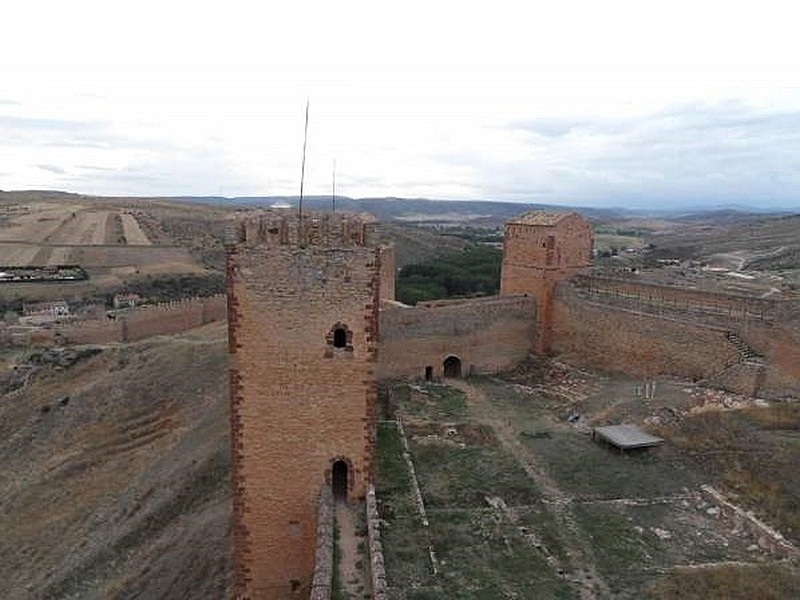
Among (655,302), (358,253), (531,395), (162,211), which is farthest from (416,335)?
(162,211)

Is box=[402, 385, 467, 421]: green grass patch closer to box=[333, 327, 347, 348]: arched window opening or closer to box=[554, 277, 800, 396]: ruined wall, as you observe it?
box=[554, 277, 800, 396]: ruined wall

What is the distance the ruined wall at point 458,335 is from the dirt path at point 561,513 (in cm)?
313

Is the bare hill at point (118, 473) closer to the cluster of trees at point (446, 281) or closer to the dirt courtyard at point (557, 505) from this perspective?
the dirt courtyard at point (557, 505)

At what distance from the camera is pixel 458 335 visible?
75.8ft

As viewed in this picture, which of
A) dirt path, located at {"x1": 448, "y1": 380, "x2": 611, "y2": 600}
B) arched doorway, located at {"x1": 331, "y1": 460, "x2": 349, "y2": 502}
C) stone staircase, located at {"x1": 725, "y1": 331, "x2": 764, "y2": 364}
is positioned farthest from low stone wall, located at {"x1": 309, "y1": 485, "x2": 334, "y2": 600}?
stone staircase, located at {"x1": 725, "y1": 331, "x2": 764, "y2": 364}

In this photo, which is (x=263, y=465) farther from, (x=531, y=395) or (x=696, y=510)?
(x=531, y=395)

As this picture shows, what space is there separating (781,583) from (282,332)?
8042 mm

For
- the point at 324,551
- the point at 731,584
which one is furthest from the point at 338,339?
the point at 731,584

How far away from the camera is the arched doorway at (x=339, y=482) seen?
10844mm

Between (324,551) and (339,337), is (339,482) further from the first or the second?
(339,337)

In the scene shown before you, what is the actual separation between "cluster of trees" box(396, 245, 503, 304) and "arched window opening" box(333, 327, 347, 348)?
2803 centimetres

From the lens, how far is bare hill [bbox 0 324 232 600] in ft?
51.5

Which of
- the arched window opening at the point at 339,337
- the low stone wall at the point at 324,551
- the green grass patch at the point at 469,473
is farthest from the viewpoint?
the green grass patch at the point at 469,473

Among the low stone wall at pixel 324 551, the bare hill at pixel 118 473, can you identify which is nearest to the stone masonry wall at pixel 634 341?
the bare hill at pixel 118 473
